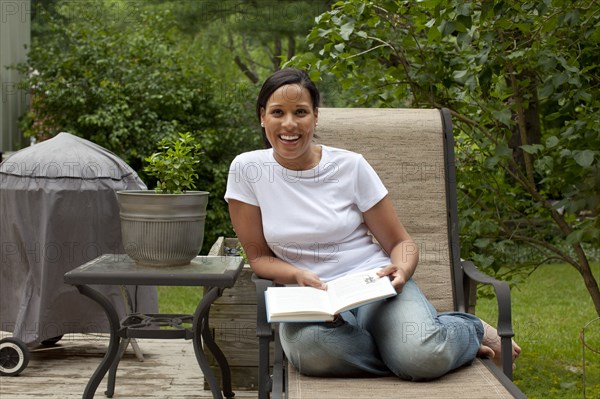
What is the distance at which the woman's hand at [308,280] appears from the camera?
285 cm

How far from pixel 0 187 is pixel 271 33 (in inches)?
269

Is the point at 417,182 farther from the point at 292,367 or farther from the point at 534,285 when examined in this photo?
the point at 534,285

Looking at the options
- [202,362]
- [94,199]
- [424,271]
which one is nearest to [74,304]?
[94,199]

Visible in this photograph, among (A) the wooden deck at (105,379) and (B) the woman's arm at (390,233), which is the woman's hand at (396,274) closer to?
(B) the woman's arm at (390,233)

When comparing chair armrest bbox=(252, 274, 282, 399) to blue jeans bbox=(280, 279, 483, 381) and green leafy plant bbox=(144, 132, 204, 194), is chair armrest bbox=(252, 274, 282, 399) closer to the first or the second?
blue jeans bbox=(280, 279, 483, 381)

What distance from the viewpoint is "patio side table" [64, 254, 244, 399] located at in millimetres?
3145

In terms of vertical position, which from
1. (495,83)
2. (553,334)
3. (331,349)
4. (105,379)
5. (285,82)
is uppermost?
(495,83)

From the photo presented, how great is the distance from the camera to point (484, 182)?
14.4ft

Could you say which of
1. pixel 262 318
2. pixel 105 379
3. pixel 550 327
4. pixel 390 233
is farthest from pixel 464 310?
pixel 550 327

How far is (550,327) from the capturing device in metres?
6.45

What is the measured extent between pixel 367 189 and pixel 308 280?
15.6 inches

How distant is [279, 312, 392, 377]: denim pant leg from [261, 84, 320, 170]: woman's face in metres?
0.59

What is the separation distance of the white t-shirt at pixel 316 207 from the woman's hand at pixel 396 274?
0.14m

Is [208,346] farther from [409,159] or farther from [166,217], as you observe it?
[409,159]
